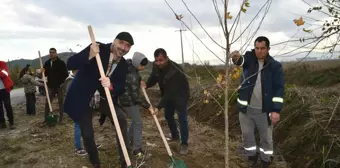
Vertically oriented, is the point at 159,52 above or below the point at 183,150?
above

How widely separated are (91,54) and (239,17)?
1659 millimetres

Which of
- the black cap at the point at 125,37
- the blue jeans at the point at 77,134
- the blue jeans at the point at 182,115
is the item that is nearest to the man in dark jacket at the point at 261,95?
the blue jeans at the point at 182,115

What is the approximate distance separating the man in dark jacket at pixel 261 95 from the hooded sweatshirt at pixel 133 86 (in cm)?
138

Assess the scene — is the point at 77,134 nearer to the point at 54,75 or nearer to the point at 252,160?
the point at 54,75

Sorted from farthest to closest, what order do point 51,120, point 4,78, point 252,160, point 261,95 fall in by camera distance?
point 51,120
point 4,78
point 252,160
point 261,95

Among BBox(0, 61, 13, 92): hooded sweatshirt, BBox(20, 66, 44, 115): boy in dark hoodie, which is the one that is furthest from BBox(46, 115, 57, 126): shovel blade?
BBox(20, 66, 44, 115): boy in dark hoodie

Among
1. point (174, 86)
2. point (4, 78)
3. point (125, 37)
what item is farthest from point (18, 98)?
point (125, 37)

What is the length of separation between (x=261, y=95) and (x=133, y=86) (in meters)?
1.77

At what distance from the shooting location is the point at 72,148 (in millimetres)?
5254

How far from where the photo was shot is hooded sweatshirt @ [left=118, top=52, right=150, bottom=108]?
4.36 m

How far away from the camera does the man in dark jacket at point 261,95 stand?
13.0 feet

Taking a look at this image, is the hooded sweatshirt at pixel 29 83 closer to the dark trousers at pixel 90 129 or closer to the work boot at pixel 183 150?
the work boot at pixel 183 150

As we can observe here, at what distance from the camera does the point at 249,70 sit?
13.5 feet

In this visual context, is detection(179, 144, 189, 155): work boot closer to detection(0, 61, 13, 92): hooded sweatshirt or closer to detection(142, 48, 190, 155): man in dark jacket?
detection(142, 48, 190, 155): man in dark jacket
